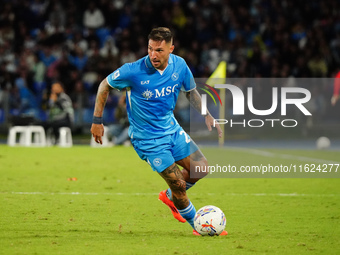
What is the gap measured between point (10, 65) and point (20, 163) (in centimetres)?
855

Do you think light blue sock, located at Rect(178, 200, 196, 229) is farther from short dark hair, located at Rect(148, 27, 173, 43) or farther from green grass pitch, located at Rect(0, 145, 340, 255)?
short dark hair, located at Rect(148, 27, 173, 43)

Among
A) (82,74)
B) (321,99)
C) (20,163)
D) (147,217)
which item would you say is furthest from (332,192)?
(82,74)

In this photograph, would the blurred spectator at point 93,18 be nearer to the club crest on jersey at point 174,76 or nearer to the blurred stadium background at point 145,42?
the blurred stadium background at point 145,42

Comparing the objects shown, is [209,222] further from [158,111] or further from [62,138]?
[62,138]

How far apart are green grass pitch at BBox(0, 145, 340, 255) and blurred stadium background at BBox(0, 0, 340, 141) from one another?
7183 mm

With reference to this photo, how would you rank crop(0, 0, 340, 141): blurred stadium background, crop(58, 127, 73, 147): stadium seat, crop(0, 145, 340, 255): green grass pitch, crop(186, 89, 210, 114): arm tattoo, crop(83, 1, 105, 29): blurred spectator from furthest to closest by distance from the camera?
crop(83, 1, 105, 29): blurred spectator < crop(0, 0, 340, 141): blurred stadium background < crop(58, 127, 73, 147): stadium seat < crop(186, 89, 210, 114): arm tattoo < crop(0, 145, 340, 255): green grass pitch

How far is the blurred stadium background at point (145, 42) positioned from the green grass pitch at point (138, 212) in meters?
7.18

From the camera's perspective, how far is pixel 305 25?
25484 millimetres

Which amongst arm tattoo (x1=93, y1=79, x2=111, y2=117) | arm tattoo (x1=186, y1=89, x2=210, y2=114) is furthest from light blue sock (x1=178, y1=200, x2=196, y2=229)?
arm tattoo (x1=93, y1=79, x2=111, y2=117)

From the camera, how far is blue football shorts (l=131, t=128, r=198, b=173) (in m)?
7.09

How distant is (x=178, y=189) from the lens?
7.18 m

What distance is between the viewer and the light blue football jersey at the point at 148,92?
7.13 m

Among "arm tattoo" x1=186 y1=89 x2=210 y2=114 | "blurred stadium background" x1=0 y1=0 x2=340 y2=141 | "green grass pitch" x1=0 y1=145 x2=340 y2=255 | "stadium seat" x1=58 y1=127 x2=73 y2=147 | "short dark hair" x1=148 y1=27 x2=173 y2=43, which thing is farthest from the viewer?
"blurred stadium background" x1=0 y1=0 x2=340 y2=141

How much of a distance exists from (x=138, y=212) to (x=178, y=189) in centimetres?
171
